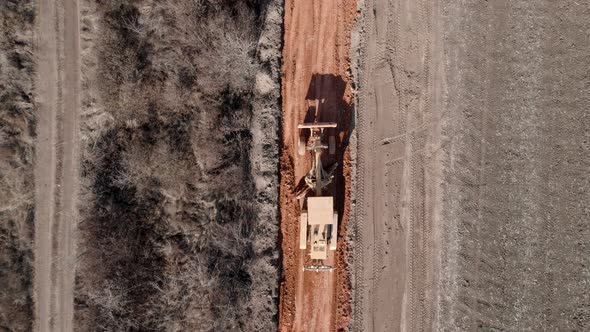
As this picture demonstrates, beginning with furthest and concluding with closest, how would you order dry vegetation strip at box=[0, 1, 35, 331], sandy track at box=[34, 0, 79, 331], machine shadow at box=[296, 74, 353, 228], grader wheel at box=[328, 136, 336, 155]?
machine shadow at box=[296, 74, 353, 228]
grader wheel at box=[328, 136, 336, 155]
sandy track at box=[34, 0, 79, 331]
dry vegetation strip at box=[0, 1, 35, 331]

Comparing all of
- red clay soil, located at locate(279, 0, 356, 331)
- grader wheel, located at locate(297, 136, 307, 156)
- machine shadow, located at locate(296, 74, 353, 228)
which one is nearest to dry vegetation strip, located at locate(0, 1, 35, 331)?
red clay soil, located at locate(279, 0, 356, 331)

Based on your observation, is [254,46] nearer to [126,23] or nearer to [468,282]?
[126,23]

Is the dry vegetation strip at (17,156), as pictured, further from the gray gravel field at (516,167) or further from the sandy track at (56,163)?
the gray gravel field at (516,167)

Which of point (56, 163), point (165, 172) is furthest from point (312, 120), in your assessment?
point (56, 163)

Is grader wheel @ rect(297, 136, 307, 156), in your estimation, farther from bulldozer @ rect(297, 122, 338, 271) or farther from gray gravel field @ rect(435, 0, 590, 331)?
gray gravel field @ rect(435, 0, 590, 331)

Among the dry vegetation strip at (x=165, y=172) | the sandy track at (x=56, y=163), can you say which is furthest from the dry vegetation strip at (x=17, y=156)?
the dry vegetation strip at (x=165, y=172)

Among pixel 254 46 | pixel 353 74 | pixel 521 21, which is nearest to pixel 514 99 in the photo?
pixel 521 21
